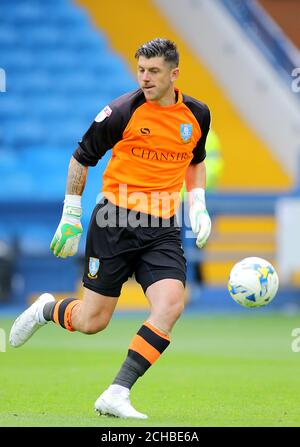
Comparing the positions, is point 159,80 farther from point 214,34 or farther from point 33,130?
point 214,34

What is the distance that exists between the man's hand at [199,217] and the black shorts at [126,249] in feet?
0.54

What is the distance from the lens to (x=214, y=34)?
69.4ft

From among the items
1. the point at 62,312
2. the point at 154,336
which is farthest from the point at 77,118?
the point at 154,336

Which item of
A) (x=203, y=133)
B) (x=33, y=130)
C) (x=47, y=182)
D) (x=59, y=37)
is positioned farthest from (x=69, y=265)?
(x=203, y=133)

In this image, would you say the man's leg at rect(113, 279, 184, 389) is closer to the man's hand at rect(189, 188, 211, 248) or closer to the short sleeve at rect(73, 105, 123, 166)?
the man's hand at rect(189, 188, 211, 248)

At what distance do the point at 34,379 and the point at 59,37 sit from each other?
517 inches

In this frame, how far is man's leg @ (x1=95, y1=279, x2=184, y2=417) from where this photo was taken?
6977 mm

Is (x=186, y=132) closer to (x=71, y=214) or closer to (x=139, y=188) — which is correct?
(x=139, y=188)

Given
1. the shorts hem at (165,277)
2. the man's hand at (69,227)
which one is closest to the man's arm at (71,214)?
the man's hand at (69,227)

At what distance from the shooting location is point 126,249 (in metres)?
7.33

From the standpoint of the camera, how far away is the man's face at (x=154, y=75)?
718cm

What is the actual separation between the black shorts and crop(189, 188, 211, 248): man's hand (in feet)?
0.54

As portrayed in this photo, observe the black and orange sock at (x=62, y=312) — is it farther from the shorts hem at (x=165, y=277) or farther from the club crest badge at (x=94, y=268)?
the shorts hem at (x=165, y=277)

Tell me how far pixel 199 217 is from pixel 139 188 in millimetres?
505
